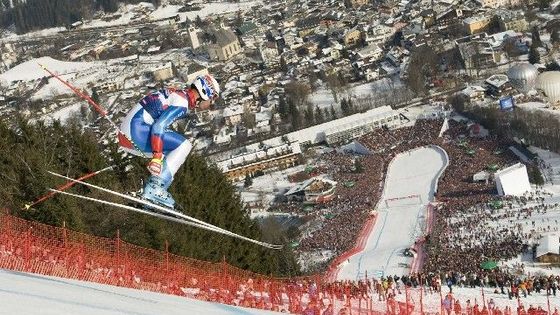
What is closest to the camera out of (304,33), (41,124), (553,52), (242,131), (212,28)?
(41,124)

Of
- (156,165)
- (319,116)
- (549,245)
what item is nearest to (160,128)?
(156,165)

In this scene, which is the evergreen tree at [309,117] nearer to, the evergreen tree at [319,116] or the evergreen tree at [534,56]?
the evergreen tree at [319,116]

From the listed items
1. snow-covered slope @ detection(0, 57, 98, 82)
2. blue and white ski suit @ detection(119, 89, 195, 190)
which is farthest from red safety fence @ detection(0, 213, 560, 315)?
snow-covered slope @ detection(0, 57, 98, 82)

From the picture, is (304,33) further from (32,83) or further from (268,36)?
(32,83)

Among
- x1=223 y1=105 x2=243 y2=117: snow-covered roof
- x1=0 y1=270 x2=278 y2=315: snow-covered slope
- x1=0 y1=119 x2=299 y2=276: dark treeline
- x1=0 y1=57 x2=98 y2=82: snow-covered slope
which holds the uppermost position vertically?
x1=0 y1=270 x2=278 y2=315: snow-covered slope

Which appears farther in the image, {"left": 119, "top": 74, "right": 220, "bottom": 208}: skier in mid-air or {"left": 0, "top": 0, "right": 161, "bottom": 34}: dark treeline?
{"left": 0, "top": 0, "right": 161, "bottom": 34}: dark treeline

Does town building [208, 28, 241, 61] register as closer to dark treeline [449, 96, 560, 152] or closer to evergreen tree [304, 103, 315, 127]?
evergreen tree [304, 103, 315, 127]

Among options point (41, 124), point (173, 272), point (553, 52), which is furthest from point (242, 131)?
point (173, 272)

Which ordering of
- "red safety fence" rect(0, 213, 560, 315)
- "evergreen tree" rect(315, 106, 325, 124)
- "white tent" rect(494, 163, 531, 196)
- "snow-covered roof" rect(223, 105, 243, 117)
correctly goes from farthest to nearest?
"snow-covered roof" rect(223, 105, 243, 117)
"evergreen tree" rect(315, 106, 325, 124)
"white tent" rect(494, 163, 531, 196)
"red safety fence" rect(0, 213, 560, 315)
